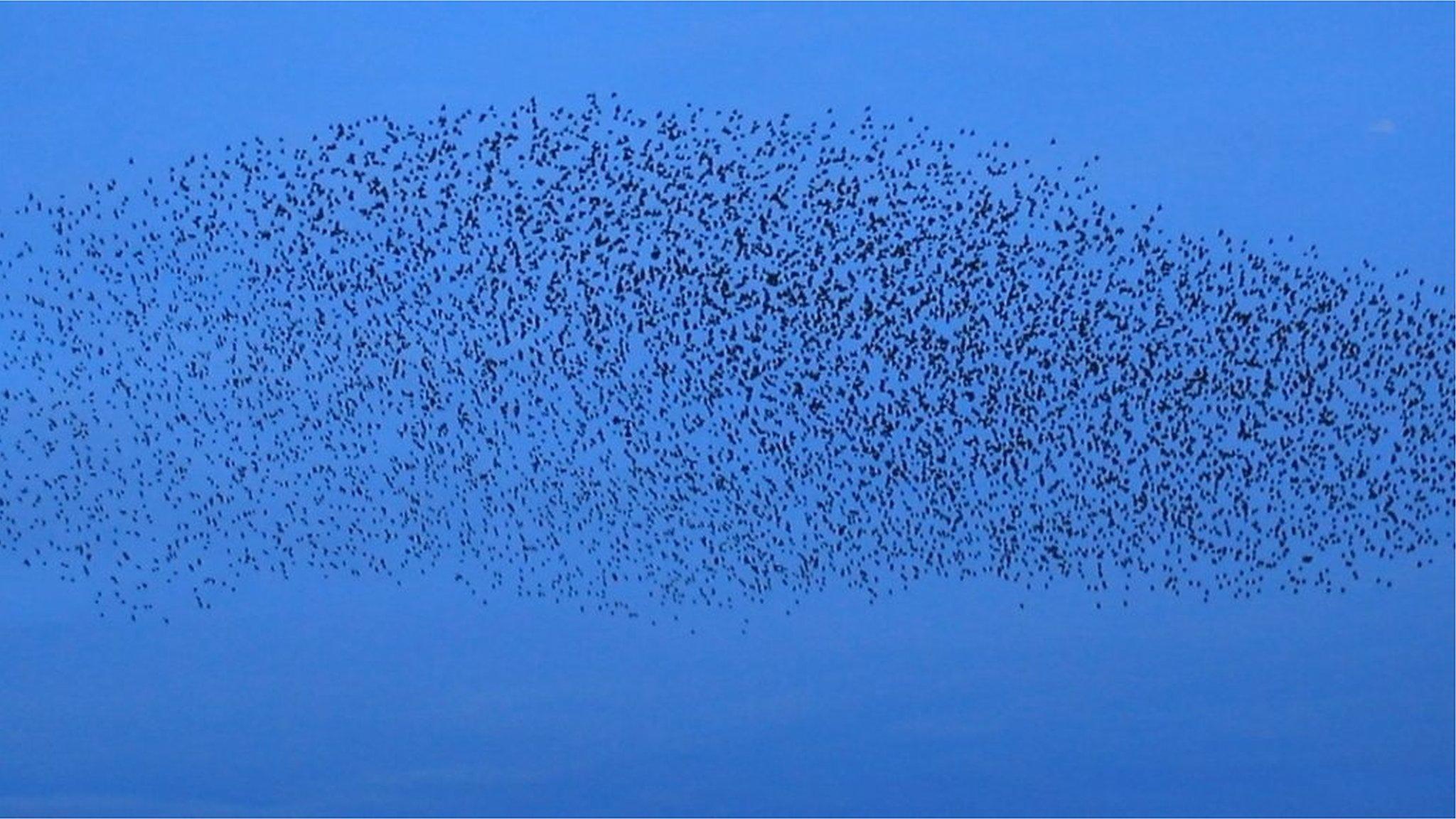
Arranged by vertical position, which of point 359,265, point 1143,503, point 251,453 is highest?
point 359,265

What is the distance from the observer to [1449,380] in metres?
10.0

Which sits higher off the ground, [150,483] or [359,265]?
[359,265]

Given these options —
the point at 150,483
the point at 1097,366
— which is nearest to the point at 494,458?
the point at 150,483

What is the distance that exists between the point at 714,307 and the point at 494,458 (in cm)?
157

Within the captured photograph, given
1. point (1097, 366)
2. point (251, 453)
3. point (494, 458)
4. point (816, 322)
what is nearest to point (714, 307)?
point (816, 322)

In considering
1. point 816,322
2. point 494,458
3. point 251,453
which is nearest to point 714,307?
point 816,322

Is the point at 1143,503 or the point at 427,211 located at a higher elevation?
the point at 427,211

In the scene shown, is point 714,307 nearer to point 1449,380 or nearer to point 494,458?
point 494,458

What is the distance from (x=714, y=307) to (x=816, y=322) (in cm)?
59

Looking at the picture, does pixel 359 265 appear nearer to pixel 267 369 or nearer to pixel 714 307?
pixel 267 369

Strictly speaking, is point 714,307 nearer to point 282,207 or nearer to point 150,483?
point 282,207

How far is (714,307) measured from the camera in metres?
10.3

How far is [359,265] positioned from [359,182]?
1.63 ft

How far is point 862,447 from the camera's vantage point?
34.0 ft
